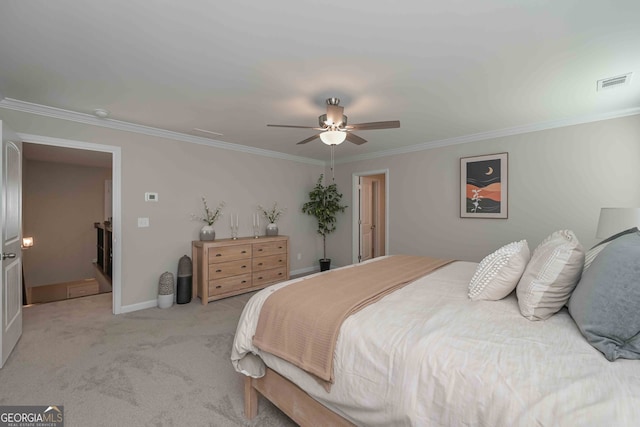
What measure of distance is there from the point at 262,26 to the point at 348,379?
6.54ft

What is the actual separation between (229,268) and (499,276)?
133 inches

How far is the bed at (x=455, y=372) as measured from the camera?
2.71 feet

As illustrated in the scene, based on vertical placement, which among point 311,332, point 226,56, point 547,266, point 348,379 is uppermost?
point 226,56

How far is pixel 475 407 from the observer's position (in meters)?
0.92

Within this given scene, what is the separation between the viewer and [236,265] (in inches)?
161

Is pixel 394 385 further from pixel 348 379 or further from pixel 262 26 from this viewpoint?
pixel 262 26

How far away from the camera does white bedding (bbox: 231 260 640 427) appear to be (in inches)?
32.2

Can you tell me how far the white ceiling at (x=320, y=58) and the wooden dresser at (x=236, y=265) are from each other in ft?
5.90

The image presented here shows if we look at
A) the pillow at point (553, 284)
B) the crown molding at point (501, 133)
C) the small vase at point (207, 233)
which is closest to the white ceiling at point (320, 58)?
the crown molding at point (501, 133)

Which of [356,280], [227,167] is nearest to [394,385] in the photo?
[356,280]

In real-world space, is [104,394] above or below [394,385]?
below

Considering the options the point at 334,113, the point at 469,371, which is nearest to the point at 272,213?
the point at 334,113

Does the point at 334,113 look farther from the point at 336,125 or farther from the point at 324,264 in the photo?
the point at 324,264

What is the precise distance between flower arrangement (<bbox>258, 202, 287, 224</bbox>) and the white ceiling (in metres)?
2.02
